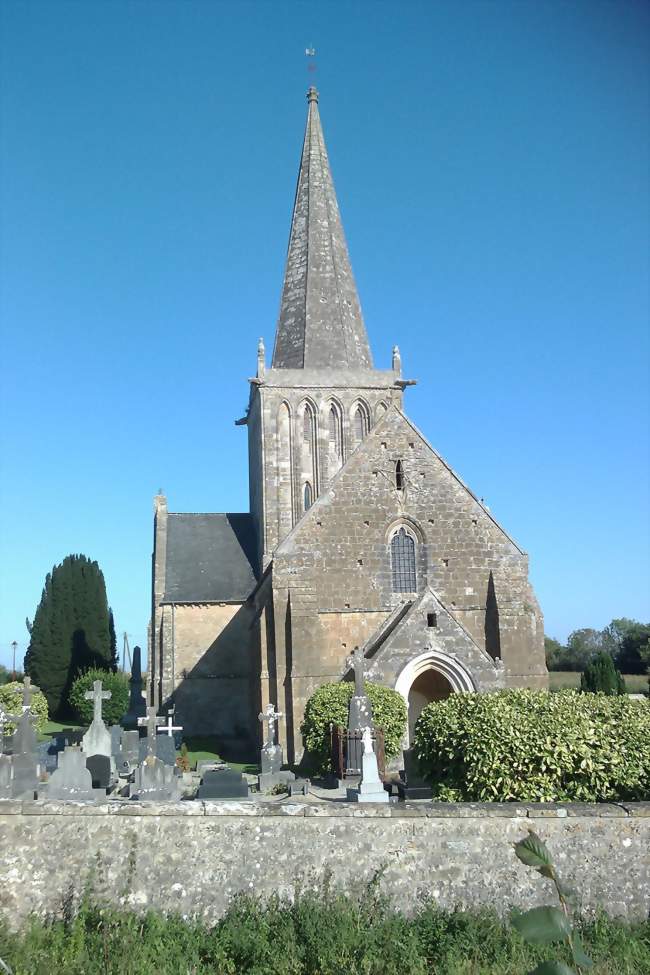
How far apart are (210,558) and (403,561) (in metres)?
13.4

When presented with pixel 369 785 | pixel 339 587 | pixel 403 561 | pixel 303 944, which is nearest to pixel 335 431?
pixel 403 561

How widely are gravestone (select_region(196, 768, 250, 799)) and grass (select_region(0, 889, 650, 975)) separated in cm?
685

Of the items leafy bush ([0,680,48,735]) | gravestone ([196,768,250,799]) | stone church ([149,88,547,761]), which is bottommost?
gravestone ([196,768,250,799])

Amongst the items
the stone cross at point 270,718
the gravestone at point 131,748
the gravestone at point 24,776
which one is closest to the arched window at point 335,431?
the gravestone at point 131,748

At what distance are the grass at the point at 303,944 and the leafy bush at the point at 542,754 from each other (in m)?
2.60

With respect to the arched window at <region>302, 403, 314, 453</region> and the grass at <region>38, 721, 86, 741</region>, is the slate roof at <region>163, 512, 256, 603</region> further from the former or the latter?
the grass at <region>38, 721, 86, 741</region>

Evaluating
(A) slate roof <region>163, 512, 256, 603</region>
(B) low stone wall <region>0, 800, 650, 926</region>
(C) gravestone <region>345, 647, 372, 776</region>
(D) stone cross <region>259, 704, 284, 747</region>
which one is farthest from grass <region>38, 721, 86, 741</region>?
(B) low stone wall <region>0, 800, 650, 926</region>

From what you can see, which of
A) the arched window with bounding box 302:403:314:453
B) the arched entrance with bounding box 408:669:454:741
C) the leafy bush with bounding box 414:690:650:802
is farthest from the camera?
the arched window with bounding box 302:403:314:453

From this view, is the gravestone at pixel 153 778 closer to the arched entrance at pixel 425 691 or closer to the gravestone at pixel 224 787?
the gravestone at pixel 224 787

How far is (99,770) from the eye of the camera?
60.8 ft

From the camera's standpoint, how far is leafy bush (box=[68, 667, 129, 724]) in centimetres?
3784

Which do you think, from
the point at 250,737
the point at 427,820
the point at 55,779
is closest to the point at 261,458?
the point at 250,737

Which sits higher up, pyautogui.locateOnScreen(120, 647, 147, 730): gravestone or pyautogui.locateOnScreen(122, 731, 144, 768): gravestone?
pyautogui.locateOnScreen(120, 647, 147, 730): gravestone

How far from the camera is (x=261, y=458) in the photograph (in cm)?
3494
